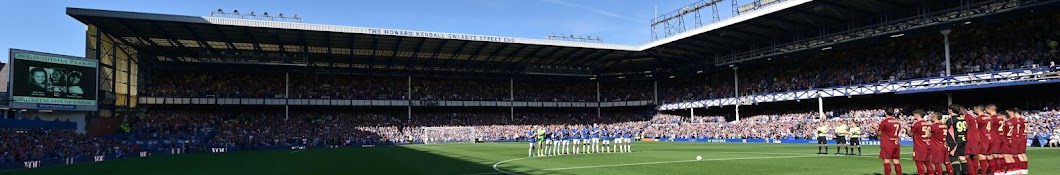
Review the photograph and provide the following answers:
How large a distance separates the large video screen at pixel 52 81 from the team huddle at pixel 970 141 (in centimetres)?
4317

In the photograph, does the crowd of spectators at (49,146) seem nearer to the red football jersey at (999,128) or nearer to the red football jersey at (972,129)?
the red football jersey at (972,129)

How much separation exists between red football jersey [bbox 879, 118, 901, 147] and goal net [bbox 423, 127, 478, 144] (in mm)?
56175

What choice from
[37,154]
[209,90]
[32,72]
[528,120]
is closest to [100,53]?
[32,72]

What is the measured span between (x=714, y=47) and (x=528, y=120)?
86.9 ft

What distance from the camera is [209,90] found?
6681cm

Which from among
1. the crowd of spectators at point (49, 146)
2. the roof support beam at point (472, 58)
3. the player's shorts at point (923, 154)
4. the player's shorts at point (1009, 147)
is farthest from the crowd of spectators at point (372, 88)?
the player's shorts at point (1009, 147)

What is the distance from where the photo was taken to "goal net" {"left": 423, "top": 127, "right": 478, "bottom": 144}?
6800 centimetres

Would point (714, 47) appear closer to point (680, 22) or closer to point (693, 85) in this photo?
point (680, 22)

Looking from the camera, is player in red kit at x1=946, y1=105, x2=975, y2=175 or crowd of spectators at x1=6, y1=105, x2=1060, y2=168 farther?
crowd of spectators at x1=6, y1=105, x2=1060, y2=168

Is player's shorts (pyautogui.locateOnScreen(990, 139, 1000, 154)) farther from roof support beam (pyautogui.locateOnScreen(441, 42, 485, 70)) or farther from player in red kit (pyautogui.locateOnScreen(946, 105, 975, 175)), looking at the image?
roof support beam (pyautogui.locateOnScreen(441, 42, 485, 70))

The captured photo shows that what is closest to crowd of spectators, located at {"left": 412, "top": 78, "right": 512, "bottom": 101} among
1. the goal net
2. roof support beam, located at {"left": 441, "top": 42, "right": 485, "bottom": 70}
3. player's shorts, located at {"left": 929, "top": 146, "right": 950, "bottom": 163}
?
roof support beam, located at {"left": 441, "top": 42, "right": 485, "bottom": 70}

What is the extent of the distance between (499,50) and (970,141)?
168 feet

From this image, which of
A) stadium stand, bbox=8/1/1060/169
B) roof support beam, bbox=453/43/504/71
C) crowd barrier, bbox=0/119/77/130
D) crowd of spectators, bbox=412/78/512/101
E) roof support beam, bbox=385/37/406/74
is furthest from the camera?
crowd of spectators, bbox=412/78/512/101

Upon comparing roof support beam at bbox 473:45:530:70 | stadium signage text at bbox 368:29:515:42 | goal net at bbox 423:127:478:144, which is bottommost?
goal net at bbox 423:127:478:144
